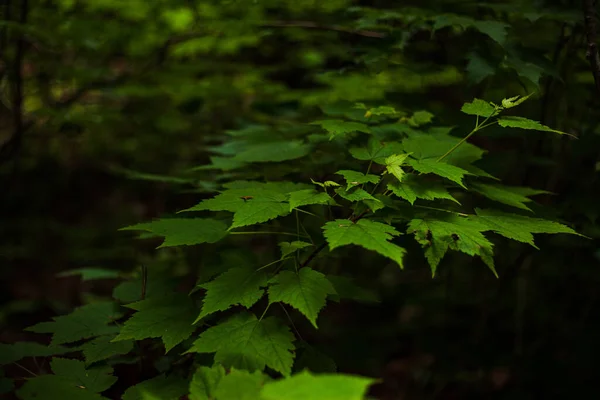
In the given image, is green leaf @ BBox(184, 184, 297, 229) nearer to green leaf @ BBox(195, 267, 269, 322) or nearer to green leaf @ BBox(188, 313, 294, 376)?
green leaf @ BBox(195, 267, 269, 322)

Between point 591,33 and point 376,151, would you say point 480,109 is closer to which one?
point 376,151

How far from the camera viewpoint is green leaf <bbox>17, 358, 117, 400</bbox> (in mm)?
1331

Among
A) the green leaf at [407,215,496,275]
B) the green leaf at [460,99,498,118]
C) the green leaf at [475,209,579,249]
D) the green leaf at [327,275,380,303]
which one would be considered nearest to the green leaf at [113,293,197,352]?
the green leaf at [327,275,380,303]

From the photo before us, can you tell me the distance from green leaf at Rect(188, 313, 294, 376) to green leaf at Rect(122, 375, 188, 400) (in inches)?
9.3

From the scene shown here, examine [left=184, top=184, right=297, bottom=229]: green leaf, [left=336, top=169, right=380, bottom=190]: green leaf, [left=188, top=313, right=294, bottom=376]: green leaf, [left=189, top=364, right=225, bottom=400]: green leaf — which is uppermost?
[left=336, top=169, right=380, bottom=190]: green leaf

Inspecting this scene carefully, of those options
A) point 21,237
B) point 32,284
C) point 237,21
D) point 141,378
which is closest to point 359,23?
point 237,21

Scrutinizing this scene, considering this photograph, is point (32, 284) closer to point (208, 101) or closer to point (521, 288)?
point (208, 101)

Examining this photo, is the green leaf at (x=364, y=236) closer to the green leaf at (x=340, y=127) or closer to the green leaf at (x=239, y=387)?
the green leaf at (x=239, y=387)

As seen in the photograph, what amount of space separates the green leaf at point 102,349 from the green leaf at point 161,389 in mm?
164

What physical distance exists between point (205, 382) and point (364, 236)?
55 cm

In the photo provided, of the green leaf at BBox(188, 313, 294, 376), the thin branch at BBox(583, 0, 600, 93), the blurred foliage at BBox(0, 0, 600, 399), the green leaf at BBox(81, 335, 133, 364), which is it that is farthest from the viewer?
the blurred foliage at BBox(0, 0, 600, 399)

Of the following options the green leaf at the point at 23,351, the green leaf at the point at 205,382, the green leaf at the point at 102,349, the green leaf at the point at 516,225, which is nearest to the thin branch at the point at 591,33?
the green leaf at the point at 516,225

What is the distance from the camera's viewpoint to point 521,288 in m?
3.10

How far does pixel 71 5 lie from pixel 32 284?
272cm
